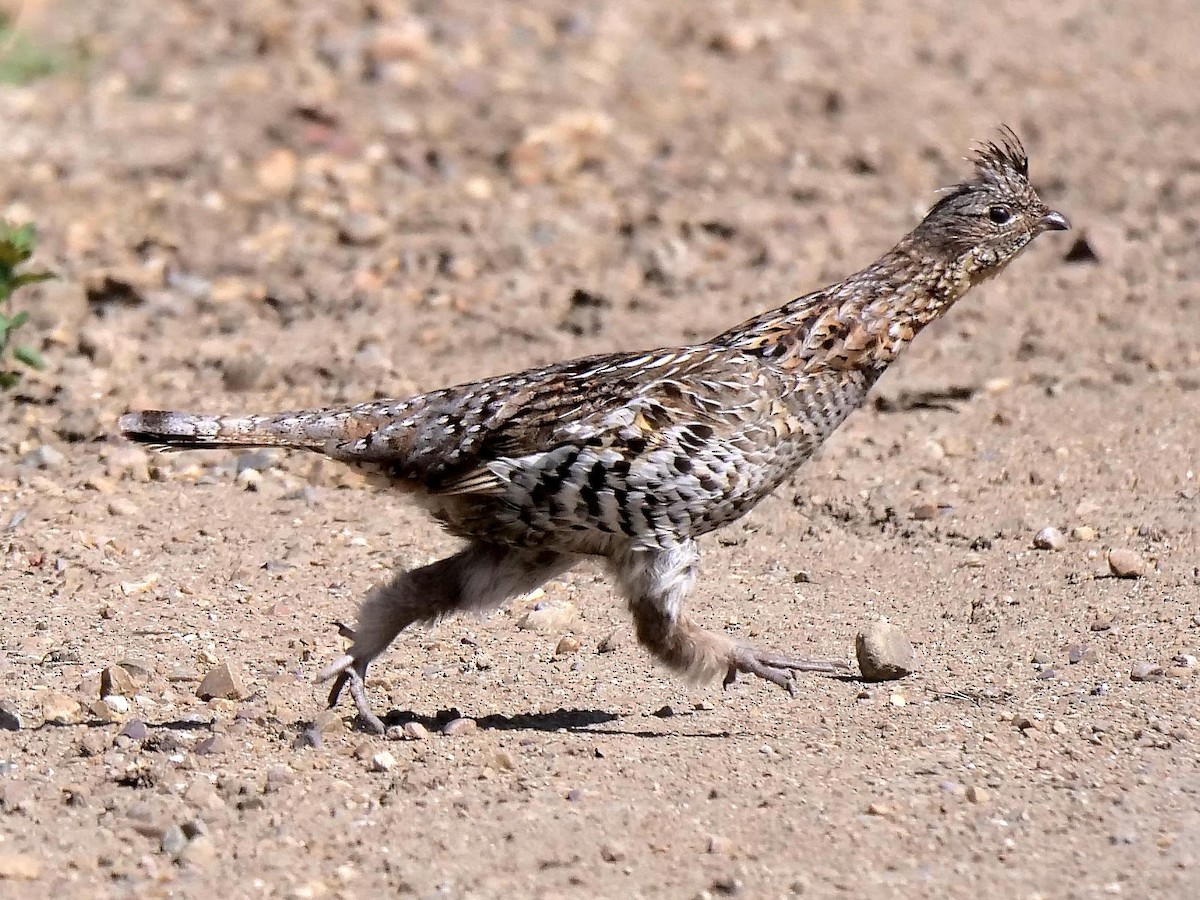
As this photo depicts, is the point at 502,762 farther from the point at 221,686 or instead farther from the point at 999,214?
the point at 999,214

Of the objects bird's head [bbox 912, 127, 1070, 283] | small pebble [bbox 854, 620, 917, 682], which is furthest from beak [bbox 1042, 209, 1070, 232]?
small pebble [bbox 854, 620, 917, 682]

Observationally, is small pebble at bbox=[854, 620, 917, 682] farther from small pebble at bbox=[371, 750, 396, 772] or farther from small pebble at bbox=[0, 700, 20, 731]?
small pebble at bbox=[0, 700, 20, 731]

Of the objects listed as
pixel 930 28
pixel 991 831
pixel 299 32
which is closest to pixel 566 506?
pixel 991 831

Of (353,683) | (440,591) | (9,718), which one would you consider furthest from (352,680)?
(9,718)

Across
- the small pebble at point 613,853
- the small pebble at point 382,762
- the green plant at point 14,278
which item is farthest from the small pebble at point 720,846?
the green plant at point 14,278

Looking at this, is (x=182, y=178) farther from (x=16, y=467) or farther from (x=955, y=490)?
(x=955, y=490)

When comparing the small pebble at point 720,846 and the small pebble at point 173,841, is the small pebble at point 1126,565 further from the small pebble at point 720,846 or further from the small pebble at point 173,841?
the small pebble at point 173,841
